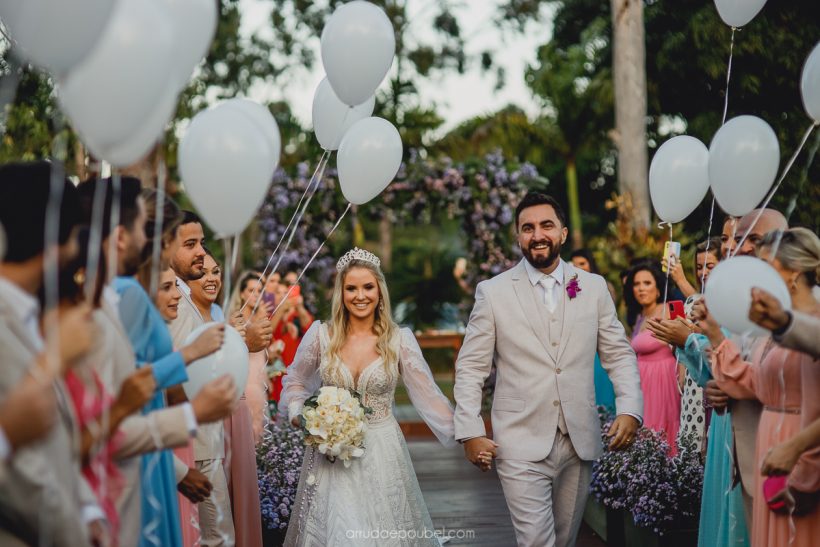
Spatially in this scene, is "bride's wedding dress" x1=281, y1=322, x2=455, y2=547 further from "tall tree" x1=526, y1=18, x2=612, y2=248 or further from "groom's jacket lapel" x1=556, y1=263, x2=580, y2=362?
"tall tree" x1=526, y1=18, x2=612, y2=248

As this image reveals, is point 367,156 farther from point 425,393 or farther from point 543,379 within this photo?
point 543,379

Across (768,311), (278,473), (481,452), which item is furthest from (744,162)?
(278,473)

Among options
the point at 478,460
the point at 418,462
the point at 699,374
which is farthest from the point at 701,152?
the point at 418,462

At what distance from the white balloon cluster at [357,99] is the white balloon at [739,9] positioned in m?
1.76

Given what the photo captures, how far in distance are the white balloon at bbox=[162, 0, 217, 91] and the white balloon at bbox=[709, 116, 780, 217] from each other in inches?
92.4

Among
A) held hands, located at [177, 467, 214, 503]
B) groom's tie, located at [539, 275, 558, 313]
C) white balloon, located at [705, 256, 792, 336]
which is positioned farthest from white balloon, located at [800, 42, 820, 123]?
held hands, located at [177, 467, 214, 503]

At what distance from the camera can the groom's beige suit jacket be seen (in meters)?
4.96

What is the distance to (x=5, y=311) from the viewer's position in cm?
254

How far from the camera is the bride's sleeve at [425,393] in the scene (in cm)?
543

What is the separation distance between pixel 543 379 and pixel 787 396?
1441mm

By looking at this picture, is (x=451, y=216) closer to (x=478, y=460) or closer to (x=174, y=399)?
(x=478, y=460)

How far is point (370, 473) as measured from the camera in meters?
5.27

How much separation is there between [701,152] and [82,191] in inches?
126

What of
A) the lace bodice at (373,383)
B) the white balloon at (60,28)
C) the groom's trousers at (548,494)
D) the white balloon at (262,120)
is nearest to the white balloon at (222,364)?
the white balloon at (262,120)
